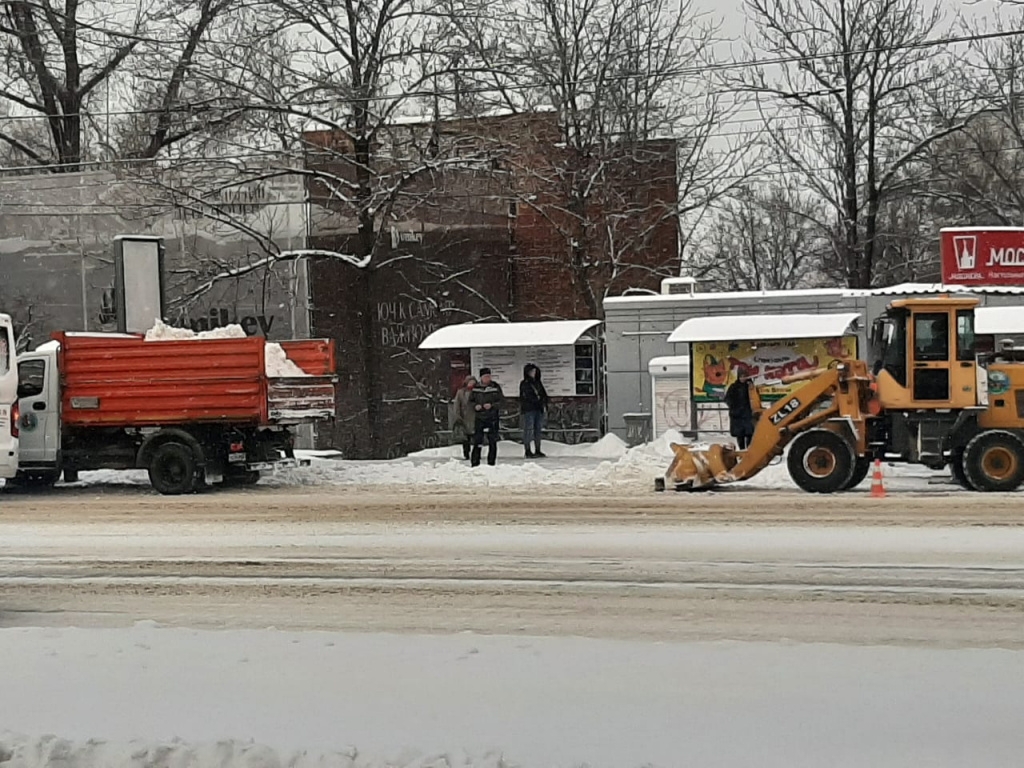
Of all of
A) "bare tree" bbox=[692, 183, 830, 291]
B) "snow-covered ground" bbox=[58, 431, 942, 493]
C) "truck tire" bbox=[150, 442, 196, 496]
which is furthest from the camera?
"bare tree" bbox=[692, 183, 830, 291]

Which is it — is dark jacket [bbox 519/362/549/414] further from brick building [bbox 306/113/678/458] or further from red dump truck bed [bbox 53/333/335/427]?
red dump truck bed [bbox 53/333/335/427]

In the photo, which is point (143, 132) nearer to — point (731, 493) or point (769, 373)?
point (769, 373)

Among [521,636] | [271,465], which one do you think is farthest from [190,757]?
[271,465]

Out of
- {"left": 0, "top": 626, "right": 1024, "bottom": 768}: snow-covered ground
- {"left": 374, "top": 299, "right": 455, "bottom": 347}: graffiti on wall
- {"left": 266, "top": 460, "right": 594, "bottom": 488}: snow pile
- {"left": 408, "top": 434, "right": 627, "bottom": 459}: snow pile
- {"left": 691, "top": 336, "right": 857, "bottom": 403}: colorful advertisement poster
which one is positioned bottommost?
{"left": 0, "top": 626, "right": 1024, "bottom": 768}: snow-covered ground

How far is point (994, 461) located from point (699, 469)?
3.68m

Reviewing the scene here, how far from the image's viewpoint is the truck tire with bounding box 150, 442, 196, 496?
18.7 m

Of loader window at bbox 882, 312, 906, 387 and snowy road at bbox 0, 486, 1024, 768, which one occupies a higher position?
loader window at bbox 882, 312, 906, 387

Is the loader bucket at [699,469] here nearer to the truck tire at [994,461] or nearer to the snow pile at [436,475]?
the snow pile at [436,475]

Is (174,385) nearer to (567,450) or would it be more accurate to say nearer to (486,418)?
(486,418)

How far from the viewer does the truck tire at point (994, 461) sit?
55.3 ft

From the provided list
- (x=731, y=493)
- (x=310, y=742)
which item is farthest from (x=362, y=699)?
(x=731, y=493)

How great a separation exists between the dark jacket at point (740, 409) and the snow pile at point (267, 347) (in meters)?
6.94

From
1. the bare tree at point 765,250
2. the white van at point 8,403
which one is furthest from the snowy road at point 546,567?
the bare tree at point 765,250

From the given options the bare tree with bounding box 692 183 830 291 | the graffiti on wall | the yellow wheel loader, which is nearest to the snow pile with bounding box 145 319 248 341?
the yellow wheel loader
